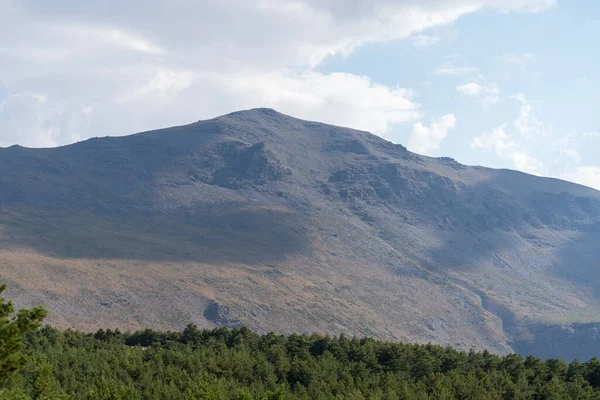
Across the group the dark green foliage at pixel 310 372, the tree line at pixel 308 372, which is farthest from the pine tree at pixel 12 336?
the dark green foliage at pixel 310 372

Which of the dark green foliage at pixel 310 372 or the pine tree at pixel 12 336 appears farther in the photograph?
the dark green foliage at pixel 310 372

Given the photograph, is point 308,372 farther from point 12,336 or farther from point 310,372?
point 12,336

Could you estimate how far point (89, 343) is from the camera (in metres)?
94.3

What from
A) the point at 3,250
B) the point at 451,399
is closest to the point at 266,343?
the point at 451,399

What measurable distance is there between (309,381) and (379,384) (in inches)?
278

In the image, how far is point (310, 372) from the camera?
73500 millimetres

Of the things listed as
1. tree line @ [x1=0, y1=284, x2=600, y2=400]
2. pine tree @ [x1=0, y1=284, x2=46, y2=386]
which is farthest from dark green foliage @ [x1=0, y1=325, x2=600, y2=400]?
pine tree @ [x1=0, y1=284, x2=46, y2=386]

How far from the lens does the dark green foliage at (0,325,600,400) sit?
213 ft

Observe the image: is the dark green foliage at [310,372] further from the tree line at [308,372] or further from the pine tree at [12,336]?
the pine tree at [12,336]

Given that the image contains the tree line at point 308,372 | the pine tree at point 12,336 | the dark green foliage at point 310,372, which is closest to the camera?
the pine tree at point 12,336

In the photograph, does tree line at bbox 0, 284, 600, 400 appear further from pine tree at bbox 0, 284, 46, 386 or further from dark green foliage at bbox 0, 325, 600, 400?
pine tree at bbox 0, 284, 46, 386

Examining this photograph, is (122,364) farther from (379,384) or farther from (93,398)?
(93,398)

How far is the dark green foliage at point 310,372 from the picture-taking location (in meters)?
64.9

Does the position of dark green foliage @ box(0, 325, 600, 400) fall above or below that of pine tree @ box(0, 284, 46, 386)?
below
